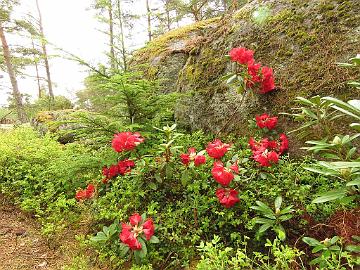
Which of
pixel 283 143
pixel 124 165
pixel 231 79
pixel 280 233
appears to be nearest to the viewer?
pixel 280 233

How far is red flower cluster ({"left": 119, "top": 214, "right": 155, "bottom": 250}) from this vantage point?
2156mm

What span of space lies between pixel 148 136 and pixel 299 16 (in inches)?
104

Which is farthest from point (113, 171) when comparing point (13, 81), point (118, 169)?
point (13, 81)

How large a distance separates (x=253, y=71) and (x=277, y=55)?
2.89 ft

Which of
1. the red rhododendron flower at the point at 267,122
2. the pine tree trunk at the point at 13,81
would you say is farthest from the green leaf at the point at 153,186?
the pine tree trunk at the point at 13,81

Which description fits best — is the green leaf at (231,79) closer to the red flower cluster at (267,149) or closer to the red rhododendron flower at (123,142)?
the red flower cluster at (267,149)

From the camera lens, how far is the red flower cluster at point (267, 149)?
8.34 ft

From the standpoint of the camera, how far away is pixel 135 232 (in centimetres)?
222

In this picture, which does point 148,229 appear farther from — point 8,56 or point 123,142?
point 8,56

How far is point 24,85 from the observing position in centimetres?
2462

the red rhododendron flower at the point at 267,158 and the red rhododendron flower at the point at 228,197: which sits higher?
the red rhododendron flower at the point at 267,158

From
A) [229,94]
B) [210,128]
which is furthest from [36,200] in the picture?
[229,94]

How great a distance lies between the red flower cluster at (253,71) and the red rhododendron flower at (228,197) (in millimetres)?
1402

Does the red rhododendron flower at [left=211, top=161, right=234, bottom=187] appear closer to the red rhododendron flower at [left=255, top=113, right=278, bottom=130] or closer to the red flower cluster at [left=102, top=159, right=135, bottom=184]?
the red rhododendron flower at [left=255, top=113, right=278, bottom=130]
